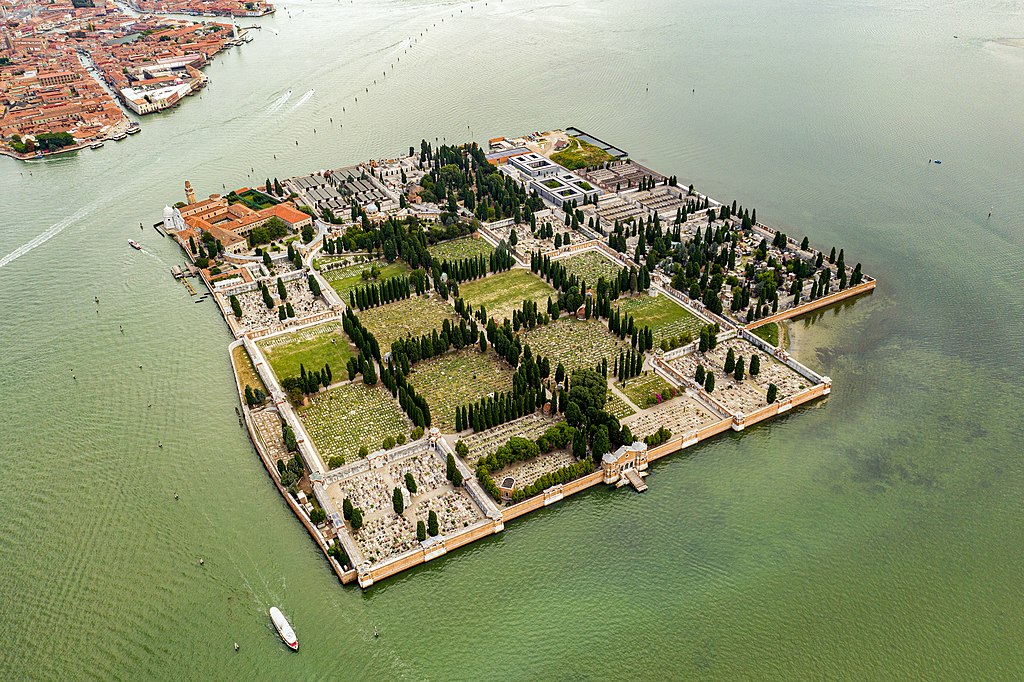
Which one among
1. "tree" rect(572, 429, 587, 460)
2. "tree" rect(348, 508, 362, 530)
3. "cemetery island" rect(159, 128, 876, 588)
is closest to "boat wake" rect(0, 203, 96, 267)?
"cemetery island" rect(159, 128, 876, 588)

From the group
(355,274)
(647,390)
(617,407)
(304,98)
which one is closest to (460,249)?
(355,274)

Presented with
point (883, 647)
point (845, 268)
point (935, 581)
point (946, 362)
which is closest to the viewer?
point (883, 647)

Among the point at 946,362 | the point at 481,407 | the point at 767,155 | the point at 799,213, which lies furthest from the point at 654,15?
the point at 481,407

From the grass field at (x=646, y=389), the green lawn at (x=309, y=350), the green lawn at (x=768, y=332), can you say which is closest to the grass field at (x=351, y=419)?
the green lawn at (x=309, y=350)

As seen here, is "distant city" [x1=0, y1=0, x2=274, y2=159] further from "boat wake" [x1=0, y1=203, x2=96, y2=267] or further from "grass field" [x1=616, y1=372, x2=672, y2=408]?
"grass field" [x1=616, y1=372, x2=672, y2=408]

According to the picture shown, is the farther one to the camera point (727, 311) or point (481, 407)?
point (727, 311)

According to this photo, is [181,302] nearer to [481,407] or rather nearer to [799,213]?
[481,407]

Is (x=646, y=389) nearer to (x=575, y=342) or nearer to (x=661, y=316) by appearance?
(x=575, y=342)
